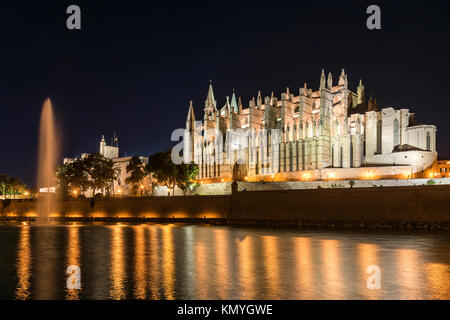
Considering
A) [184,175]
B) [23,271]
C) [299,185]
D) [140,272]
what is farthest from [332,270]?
[184,175]

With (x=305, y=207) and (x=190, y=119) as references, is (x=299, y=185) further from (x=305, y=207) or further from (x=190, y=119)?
(x=190, y=119)

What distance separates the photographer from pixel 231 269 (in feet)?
48.3

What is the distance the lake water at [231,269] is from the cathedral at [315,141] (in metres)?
25.3

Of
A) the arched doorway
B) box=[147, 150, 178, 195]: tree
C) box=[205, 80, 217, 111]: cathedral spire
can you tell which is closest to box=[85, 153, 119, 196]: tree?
box=[147, 150, 178, 195]: tree

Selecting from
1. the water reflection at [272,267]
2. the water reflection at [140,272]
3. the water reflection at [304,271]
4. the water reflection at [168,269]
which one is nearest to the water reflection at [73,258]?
the water reflection at [140,272]

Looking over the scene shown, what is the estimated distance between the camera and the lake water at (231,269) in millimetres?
10945

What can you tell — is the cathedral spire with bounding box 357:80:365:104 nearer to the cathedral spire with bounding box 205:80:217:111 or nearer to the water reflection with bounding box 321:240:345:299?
the cathedral spire with bounding box 205:80:217:111

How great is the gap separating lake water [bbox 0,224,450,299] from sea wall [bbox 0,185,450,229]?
702cm

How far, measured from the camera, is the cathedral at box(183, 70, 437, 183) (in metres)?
47.2

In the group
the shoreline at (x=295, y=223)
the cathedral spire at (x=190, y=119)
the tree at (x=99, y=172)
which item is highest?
the cathedral spire at (x=190, y=119)

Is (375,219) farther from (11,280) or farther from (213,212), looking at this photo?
(11,280)

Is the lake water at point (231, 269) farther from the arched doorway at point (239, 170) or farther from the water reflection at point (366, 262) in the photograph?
the arched doorway at point (239, 170)

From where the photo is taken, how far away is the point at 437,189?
29891 mm

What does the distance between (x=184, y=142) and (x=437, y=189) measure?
50.9 metres
